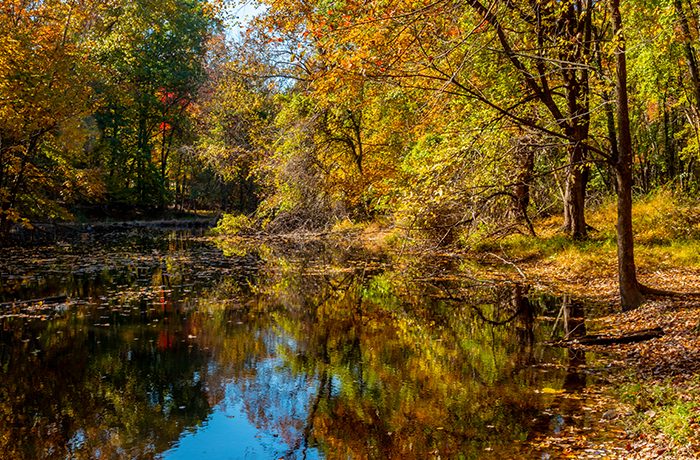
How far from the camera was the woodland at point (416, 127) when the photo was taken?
11023 millimetres

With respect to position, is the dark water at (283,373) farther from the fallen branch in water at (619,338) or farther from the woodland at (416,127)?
the woodland at (416,127)

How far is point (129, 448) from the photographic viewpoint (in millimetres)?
6145

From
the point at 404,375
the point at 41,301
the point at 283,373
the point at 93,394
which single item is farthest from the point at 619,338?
the point at 41,301

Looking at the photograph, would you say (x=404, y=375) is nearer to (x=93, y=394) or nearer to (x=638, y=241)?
(x=93, y=394)

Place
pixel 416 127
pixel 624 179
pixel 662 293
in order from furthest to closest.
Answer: pixel 416 127 < pixel 662 293 < pixel 624 179

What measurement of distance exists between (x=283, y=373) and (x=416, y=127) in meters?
14.8

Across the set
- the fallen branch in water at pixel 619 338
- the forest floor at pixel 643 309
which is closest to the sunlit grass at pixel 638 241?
the forest floor at pixel 643 309

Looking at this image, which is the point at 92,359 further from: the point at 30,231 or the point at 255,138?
the point at 30,231

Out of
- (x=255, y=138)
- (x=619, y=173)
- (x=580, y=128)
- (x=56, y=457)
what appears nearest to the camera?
(x=56, y=457)

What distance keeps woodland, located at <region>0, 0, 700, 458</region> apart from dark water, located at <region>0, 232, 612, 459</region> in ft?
5.34

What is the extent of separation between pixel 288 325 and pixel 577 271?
8.14 meters

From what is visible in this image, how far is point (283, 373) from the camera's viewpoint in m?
8.60

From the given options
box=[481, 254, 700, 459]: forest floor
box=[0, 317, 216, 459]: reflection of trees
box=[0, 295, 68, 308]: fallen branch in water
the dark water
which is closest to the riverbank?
box=[481, 254, 700, 459]: forest floor

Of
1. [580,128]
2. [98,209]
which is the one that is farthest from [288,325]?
[98,209]
